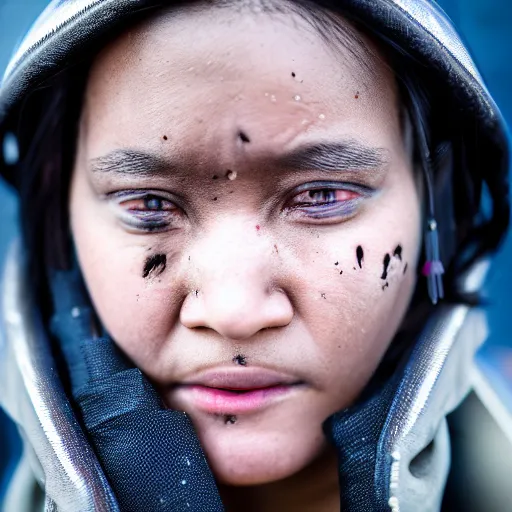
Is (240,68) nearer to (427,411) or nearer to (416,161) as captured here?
(416,161)

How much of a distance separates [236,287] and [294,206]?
0.45 feet

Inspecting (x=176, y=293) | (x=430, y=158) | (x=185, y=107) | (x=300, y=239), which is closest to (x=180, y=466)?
(x=176, y=293)

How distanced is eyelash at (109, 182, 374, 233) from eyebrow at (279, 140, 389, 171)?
27 mm

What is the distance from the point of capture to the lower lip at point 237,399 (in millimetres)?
792

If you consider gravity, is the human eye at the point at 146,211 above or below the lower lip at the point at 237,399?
above

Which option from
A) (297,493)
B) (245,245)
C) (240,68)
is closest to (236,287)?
(245,245)

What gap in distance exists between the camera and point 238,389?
2.61 ft

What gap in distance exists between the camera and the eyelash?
0.78 m

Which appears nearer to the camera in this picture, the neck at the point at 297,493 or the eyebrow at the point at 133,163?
the eyebrow at the point at 133,163

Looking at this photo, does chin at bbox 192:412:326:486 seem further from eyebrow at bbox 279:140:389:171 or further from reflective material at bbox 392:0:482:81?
reflective material at bbox 392:0:482:81

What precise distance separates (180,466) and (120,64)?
1.72 feet

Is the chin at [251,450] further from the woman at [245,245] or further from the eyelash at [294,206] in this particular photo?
the eyelash at [294,206]

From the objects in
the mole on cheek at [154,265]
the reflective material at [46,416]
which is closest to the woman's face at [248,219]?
the mole on cheek at [154,265]

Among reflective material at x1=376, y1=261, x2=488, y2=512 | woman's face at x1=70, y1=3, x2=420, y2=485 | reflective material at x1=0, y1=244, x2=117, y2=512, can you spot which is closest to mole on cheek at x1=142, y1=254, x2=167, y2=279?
woman's face at x1=70, y1=3, x2=420, y2=485
